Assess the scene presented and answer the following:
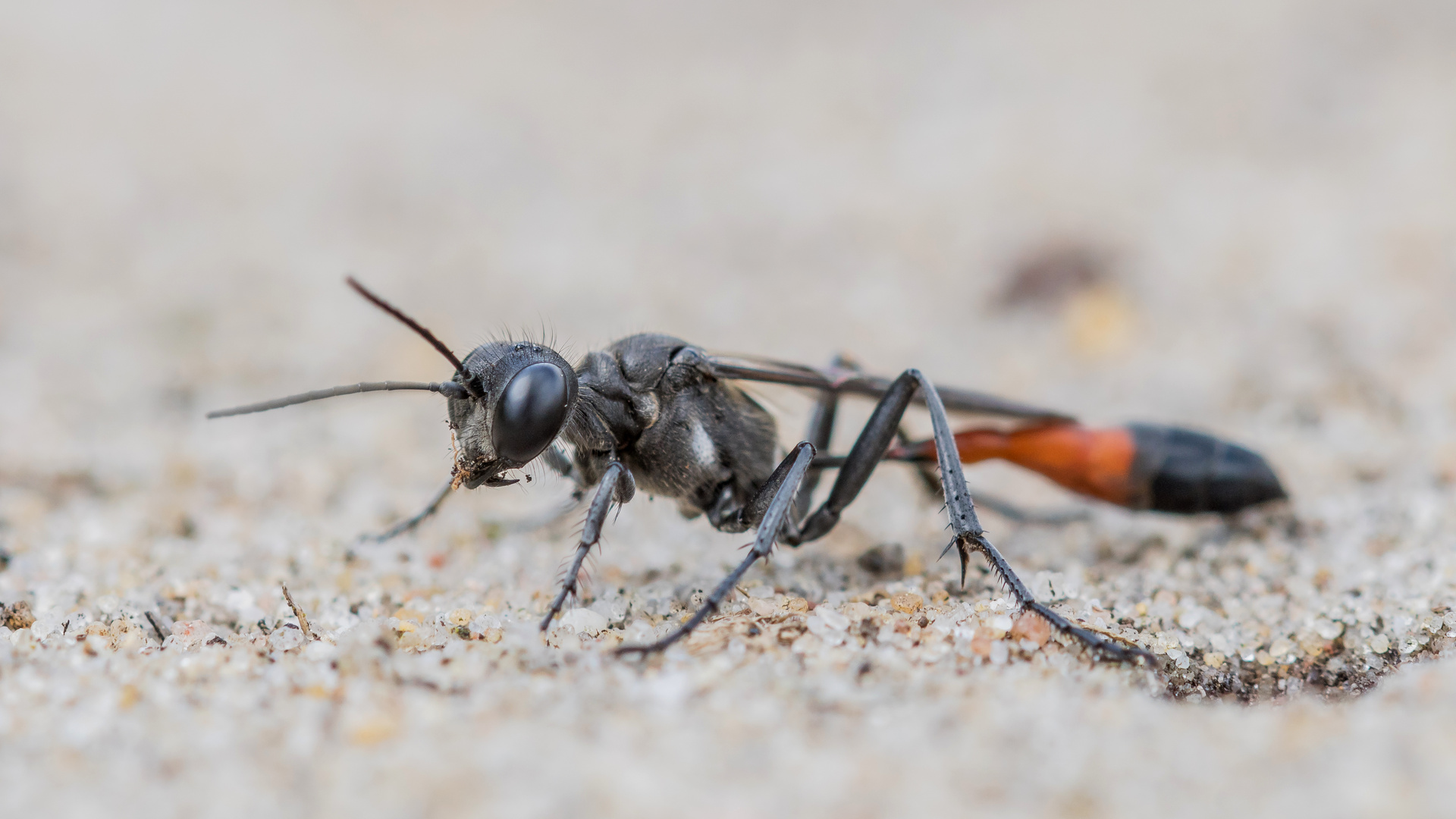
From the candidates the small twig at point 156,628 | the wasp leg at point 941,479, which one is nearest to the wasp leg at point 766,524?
the wasp leg at point 941,479

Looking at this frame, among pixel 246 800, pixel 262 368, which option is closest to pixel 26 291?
pixel 262 368

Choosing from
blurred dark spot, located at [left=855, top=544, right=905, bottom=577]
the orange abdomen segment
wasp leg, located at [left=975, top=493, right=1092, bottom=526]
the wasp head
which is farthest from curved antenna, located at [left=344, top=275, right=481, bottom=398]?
wasp leg, located at [left=975, top=493, right=1092, bottom=526]

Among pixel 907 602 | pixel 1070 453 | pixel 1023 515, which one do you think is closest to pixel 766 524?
pixel 907 602

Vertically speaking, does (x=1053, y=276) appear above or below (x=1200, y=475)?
above

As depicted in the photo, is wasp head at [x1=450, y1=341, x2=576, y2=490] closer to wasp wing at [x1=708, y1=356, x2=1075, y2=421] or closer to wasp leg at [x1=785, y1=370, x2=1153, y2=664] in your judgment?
wasp wing at [x1=708, y1=356, x2=1075, y2=421]

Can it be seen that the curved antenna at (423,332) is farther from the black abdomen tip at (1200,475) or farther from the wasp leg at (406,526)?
the black abdomen tip at (1200,475)

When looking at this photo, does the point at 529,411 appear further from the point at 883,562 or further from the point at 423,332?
the point at 883,562
